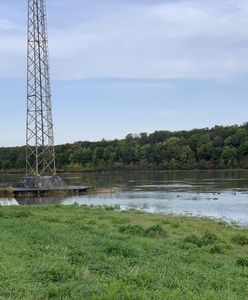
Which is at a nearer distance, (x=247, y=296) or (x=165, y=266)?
(x=247, y=296)

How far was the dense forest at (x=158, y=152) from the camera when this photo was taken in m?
129

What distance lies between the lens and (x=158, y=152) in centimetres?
14362

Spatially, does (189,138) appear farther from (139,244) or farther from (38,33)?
(139,244)

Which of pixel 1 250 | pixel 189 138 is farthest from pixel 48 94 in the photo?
pixel 189 138

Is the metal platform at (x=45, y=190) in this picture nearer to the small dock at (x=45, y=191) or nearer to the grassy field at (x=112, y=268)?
the small dock at (x=45, y=191)

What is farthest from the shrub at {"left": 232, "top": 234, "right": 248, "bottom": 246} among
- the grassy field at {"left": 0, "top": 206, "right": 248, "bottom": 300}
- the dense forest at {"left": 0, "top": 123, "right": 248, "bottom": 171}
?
the dense forest at {"left": 0, "top": 123, "right": 248, "bottom": 171}

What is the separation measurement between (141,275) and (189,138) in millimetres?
136495

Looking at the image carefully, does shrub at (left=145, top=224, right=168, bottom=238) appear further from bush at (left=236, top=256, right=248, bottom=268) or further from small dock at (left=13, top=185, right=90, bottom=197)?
small dock at (left=13, top=185, right=90, bottom=197)

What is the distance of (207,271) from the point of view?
33.3 feet

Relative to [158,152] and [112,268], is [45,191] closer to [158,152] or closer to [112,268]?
[112,268]

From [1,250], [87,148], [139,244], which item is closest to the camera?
[1,250]

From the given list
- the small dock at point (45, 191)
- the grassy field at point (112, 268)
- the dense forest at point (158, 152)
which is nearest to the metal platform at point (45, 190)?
the small dock at point (45, 191)

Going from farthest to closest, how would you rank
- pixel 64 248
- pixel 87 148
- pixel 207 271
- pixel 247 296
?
1. pixel 87 148
2. pixel 64 248
3. pixel 207 271
4. pixel 247 296

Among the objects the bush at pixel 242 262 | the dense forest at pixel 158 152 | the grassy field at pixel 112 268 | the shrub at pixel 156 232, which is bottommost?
the shrub at pixel 156 232
